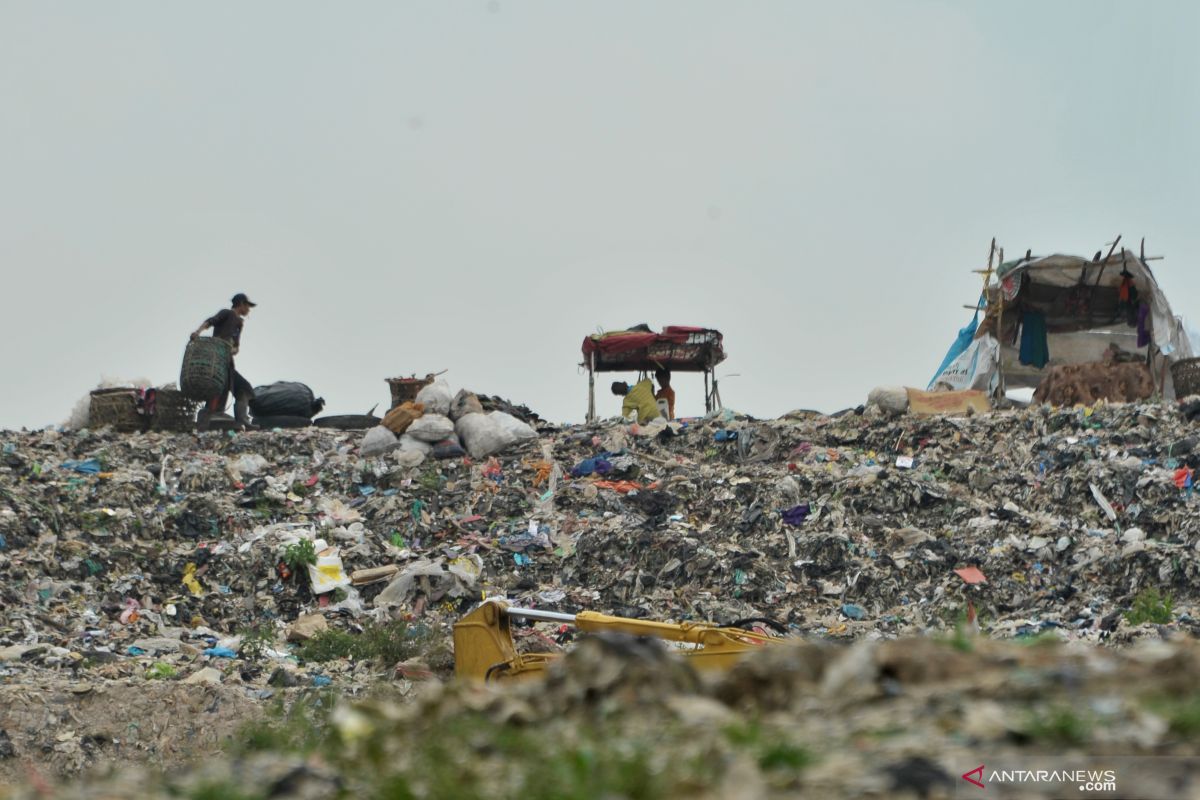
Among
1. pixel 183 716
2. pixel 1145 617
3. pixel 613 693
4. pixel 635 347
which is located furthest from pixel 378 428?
pixel 613 693

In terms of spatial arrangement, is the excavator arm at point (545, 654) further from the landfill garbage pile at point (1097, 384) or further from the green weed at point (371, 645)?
the landfill garbage pile at point (1097, 384)

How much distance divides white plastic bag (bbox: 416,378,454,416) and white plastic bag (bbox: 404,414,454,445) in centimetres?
39

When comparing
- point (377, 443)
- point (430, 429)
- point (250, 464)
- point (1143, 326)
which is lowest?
point (250, 464)

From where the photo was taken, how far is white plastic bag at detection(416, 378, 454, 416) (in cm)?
1471

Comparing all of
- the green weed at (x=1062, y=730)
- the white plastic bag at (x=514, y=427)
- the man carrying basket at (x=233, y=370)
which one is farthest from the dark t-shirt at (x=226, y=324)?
the green weed at (x=1062, y=730)

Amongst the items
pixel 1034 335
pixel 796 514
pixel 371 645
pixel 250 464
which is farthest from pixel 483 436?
pixel 1034 335

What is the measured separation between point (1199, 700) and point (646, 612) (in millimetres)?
7430

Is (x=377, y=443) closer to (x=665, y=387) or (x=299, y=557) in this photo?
(x=299, y=557)

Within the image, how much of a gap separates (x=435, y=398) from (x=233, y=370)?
2167mm

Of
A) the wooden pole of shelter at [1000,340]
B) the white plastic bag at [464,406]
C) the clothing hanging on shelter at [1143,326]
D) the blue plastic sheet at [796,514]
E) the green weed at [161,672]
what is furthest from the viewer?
the wooden pole of shelter at [1000,340]

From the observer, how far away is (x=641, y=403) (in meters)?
15.8

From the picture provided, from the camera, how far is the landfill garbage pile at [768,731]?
2.88 metres

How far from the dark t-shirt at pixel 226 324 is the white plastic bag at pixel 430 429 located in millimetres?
2075

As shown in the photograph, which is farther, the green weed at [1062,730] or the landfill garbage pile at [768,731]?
the green weed at [1062,730]
